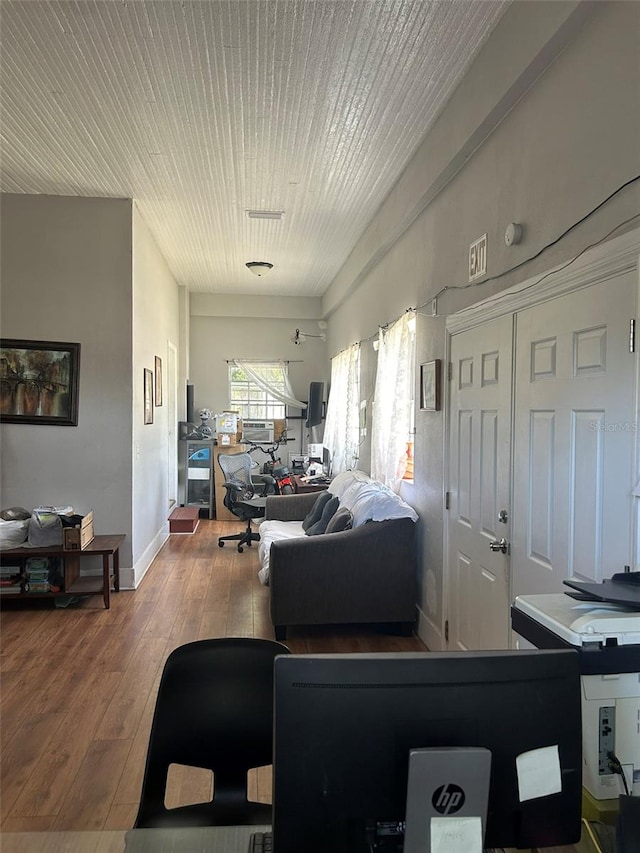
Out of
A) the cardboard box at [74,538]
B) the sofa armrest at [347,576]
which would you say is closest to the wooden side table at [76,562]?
the cardboard box at [74,538]

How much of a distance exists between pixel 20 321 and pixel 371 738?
15.5 feet

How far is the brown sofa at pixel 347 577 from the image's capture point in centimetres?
375

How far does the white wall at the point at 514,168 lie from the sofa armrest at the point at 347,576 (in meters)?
0.15

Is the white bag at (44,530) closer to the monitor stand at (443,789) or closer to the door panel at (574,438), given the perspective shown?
the door panel at (574,438)

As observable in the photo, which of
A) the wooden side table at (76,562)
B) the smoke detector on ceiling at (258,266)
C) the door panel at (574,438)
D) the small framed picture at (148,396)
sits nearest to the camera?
the door panel at (574,438)

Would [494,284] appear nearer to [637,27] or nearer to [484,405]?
[484,405]

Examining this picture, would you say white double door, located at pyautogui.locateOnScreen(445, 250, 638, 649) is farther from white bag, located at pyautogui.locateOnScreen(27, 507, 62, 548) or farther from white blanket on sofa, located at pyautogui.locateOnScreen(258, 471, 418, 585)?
white bag, located at pyautogui.locateOnScreen(27, 507, 62, 548)

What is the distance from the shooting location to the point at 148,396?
215 inches

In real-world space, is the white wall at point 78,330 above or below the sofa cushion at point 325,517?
above

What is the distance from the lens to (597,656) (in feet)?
4.06

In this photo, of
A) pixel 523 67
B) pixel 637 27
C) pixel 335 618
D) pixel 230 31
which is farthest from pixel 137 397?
pixel 637 27

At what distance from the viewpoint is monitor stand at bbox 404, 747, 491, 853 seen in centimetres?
81

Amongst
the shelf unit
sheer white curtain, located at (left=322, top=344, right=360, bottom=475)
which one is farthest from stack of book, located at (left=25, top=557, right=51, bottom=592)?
the shelf unit

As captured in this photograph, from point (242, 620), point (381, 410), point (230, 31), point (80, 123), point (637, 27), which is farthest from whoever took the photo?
point (381, 410)
